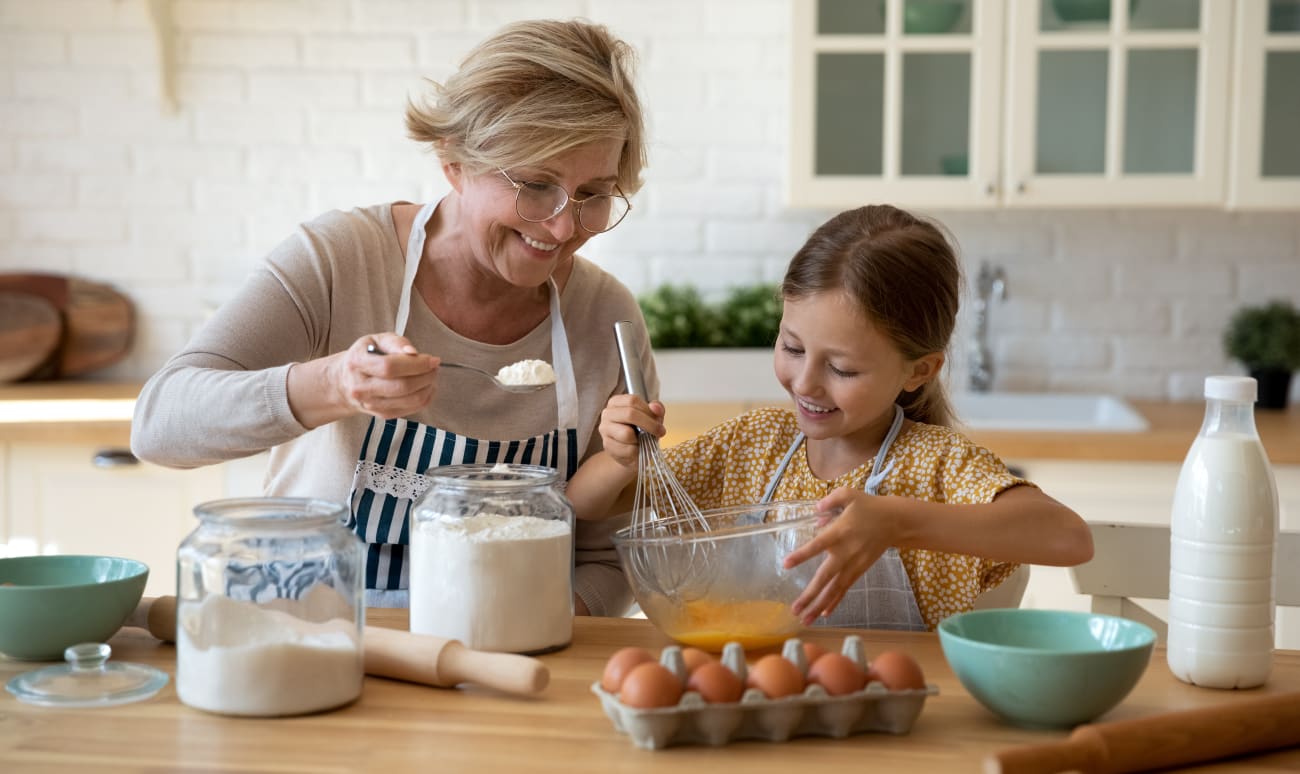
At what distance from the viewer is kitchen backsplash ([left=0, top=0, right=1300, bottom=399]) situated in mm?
3311

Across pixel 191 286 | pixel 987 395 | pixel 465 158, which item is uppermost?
pixel 465 158

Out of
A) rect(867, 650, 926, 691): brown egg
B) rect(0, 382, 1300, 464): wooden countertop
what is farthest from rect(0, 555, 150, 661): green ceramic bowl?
rect(0, 382, 1300, 464): wooden countertop

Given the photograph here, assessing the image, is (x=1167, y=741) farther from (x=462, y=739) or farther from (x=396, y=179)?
(x=396, y=179)

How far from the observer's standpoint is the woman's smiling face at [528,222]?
1.64m

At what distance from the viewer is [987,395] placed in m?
3.28

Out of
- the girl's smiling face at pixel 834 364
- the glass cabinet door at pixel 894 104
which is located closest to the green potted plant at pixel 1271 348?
the glass cabinet door at pixel 894 104

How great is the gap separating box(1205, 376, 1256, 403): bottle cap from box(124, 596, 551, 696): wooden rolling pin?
24.6 inches

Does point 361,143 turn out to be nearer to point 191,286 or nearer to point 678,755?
point 191,286

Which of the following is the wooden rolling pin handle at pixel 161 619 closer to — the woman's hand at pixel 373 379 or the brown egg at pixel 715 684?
the woman's hand at pixel 373 379

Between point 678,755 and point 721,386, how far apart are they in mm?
2128

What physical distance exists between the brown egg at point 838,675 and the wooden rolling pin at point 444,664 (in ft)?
0.76

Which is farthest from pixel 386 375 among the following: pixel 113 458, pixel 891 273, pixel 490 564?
pixel 113 458

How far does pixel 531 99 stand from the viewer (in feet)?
5.31

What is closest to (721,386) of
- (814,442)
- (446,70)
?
(446,70)
